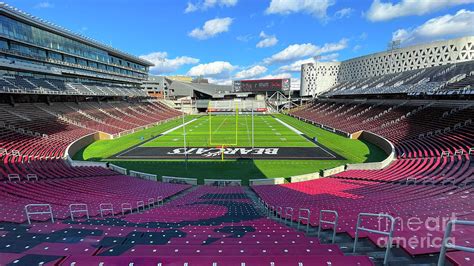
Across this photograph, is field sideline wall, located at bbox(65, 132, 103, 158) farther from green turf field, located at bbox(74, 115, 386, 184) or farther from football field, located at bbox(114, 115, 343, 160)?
football field, located at bbox(114, 115, 343, 160)

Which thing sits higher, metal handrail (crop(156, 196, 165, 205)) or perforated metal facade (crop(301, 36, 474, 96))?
perforated metal facade (crop(301, 36, 474, 96))

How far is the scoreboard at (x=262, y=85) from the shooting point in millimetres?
91562

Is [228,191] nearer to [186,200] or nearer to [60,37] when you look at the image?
[186,200]

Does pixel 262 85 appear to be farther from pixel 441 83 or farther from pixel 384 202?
pixel 384 202

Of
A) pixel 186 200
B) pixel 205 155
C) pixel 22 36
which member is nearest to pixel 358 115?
pixel 205 155

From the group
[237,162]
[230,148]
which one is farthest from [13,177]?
[230,148]

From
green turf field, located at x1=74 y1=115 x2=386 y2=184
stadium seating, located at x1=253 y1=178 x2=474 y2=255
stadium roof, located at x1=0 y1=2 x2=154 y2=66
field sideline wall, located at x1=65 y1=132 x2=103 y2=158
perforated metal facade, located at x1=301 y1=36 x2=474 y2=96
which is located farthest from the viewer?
perforated metal facade, located at x1=301 y1=36 x2=474 y2=96

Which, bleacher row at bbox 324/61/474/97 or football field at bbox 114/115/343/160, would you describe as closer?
football field at bbox 114/115/343/160

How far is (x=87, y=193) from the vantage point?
13289 mm

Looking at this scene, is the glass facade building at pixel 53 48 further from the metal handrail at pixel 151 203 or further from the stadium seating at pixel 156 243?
the metal handrail at pixel 151 203

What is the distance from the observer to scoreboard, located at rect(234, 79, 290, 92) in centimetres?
9156

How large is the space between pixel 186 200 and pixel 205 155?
13315 millimetres

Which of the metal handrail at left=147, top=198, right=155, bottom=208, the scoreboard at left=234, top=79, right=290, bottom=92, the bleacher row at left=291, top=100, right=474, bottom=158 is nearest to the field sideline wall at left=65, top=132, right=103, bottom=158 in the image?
the metal handrail at left=147, top=198, right=155, bottom=208

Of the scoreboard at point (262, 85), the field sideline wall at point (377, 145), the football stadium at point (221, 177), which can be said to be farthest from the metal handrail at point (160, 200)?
the scoreboard at point (262, 85)
